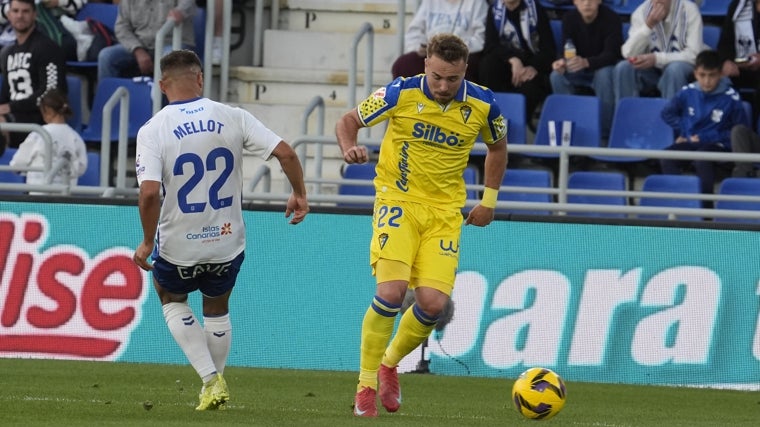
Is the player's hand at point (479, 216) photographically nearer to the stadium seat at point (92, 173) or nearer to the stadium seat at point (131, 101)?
the stadium seat at point (92, 173)

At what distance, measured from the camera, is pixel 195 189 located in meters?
8.80

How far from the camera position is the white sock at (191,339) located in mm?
8945

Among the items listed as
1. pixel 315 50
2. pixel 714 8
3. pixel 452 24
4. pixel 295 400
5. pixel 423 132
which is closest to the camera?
pixel 423 132

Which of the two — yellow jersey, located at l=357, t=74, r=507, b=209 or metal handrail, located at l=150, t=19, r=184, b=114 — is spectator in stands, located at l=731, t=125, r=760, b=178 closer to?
metal handrail, located at l=150, t=19, r=184, b=114

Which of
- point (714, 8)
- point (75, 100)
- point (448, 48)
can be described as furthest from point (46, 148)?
point (714, 8)

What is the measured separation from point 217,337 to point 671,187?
23.2 feet

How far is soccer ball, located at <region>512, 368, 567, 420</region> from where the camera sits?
29.3ft

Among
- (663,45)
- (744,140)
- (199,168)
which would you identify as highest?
(663,45)

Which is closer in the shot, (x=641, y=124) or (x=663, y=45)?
(x=641, y=124)

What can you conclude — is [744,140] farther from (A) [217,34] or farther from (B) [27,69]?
(B) [27,69]

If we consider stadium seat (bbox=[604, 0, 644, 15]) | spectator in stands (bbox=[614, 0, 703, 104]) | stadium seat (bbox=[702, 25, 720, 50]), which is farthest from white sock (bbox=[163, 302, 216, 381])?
stadium seat (bbox=[604, 0, 644, 15])

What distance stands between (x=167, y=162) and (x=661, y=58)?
28.4 ft

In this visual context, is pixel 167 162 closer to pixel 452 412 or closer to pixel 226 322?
pixel 226 322

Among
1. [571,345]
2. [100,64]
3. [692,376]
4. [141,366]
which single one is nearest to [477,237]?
[571,345]
